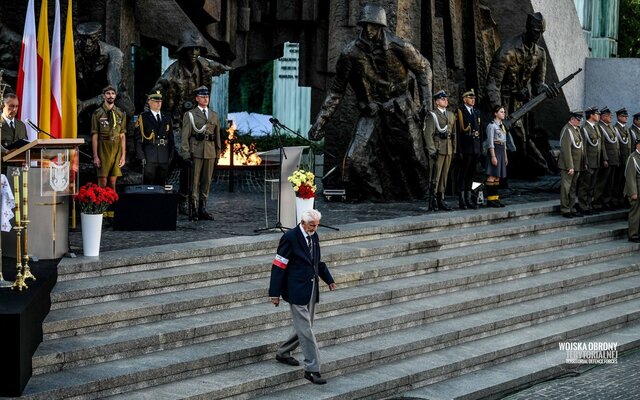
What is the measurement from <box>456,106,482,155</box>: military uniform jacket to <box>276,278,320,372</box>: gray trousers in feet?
25.7

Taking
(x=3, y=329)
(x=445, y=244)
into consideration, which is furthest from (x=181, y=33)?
(x=3, y=329)

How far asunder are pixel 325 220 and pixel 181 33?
4434 millimetres

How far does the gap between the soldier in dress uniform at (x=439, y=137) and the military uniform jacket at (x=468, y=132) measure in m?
0.33

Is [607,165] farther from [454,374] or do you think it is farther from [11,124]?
[11,124]

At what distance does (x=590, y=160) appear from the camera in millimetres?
20438

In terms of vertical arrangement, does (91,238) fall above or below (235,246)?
above

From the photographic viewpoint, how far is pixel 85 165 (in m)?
17.9

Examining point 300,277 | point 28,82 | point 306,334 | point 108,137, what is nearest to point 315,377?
point 306,334

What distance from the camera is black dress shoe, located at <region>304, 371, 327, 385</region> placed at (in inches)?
470

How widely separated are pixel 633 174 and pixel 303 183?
616 centimetres

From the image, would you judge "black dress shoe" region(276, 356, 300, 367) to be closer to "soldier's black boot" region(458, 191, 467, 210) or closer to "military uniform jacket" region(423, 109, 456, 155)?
"military uniform jacket" region(423, 109, 456, 155)

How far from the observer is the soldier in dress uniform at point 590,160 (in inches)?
802

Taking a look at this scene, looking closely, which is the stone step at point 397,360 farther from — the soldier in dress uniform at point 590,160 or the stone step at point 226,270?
the soldier in dress uniform at point 590,160

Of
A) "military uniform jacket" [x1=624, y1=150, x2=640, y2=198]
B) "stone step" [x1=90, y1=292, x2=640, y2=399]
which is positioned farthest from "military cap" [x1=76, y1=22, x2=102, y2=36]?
"military uniform jacket" [x1=624, y1=150, x2=640, y2=198]
